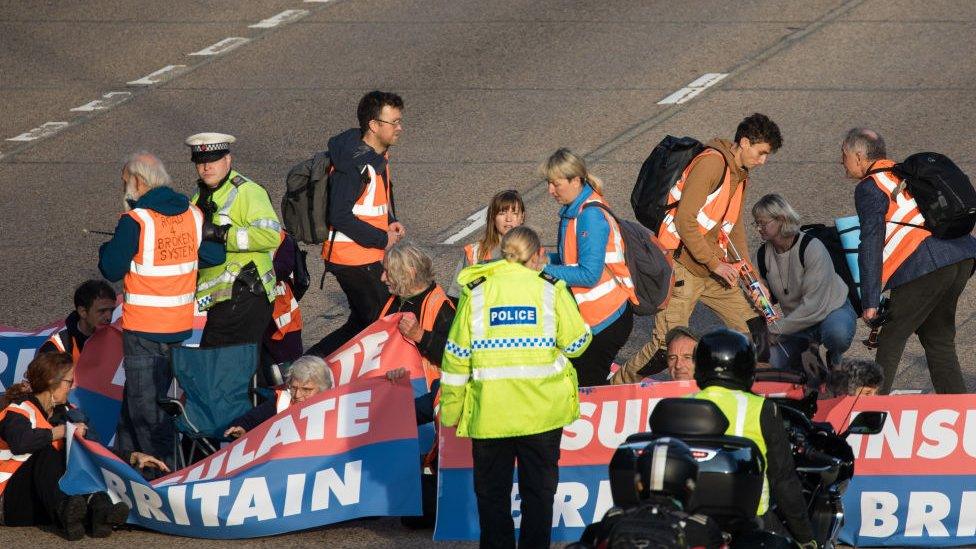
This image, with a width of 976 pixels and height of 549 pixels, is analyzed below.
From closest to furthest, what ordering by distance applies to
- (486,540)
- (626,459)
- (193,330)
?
(626,459) < (486,540) < (193,330)

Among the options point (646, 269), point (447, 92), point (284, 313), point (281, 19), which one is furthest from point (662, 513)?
point (281, 19)

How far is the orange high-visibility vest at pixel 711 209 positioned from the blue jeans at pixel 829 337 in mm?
744

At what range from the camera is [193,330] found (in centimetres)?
972

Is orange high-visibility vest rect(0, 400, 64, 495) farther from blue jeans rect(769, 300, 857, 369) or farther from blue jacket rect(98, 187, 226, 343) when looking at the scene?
blue jeans rect(769, 300, 857, 369)

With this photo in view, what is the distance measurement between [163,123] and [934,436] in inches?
401

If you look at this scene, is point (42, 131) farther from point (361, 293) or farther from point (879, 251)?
point (879, 251)

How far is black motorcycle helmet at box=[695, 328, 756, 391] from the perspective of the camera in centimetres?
604

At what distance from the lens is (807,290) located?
1026 cm

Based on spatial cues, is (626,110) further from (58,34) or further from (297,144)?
(58,34)

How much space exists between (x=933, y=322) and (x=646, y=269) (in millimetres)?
1794

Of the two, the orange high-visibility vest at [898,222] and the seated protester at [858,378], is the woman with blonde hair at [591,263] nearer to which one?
the seated protester at [858,378]

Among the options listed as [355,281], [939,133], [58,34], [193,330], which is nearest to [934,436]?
[355,281]

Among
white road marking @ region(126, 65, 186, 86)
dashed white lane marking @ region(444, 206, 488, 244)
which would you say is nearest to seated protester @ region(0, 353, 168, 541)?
dashed white lane marking @ region(444, 206, 488, 244)

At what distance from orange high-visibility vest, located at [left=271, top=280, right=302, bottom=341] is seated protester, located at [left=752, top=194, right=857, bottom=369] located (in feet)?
10.1
